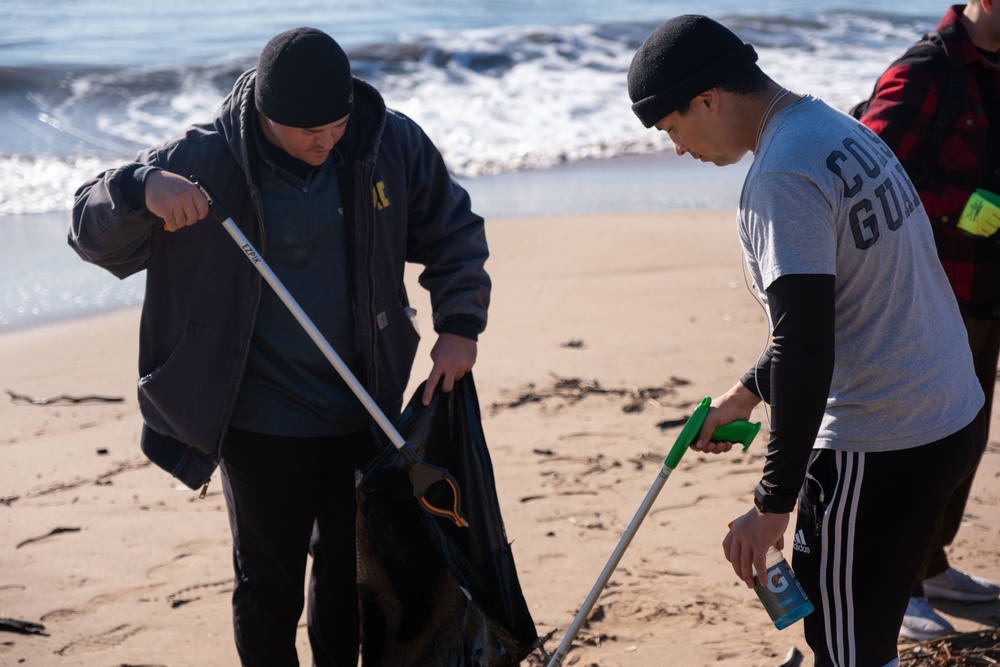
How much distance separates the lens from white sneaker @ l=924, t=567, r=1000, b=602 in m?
3.51

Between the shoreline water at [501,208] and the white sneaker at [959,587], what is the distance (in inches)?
208

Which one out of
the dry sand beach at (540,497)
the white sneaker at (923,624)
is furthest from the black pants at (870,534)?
the white sneaker at (923,624)

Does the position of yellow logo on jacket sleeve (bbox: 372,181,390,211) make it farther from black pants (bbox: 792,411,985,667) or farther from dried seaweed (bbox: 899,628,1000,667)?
dried seaweed (bbox: 899,628,1000,667)

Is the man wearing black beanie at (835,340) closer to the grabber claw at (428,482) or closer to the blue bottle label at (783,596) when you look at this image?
the blue bottle label at (783,596)

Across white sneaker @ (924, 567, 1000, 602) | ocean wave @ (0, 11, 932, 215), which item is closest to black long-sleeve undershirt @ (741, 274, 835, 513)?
white sneaker @ (924, 567, 1000, 602)

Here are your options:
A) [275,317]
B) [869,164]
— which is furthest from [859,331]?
[275,317]

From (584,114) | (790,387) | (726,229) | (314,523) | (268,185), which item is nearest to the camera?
(790,387)

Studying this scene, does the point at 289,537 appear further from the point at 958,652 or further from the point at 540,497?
the point at 958,652

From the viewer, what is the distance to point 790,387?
1.97m

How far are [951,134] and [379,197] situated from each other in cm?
161

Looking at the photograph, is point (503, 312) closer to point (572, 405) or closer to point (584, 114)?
point (572, 405)

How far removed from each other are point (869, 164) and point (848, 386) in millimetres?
439

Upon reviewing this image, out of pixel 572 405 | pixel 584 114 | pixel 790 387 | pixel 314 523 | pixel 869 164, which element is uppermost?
pixel 869 164

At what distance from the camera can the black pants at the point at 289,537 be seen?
2.78 meters
